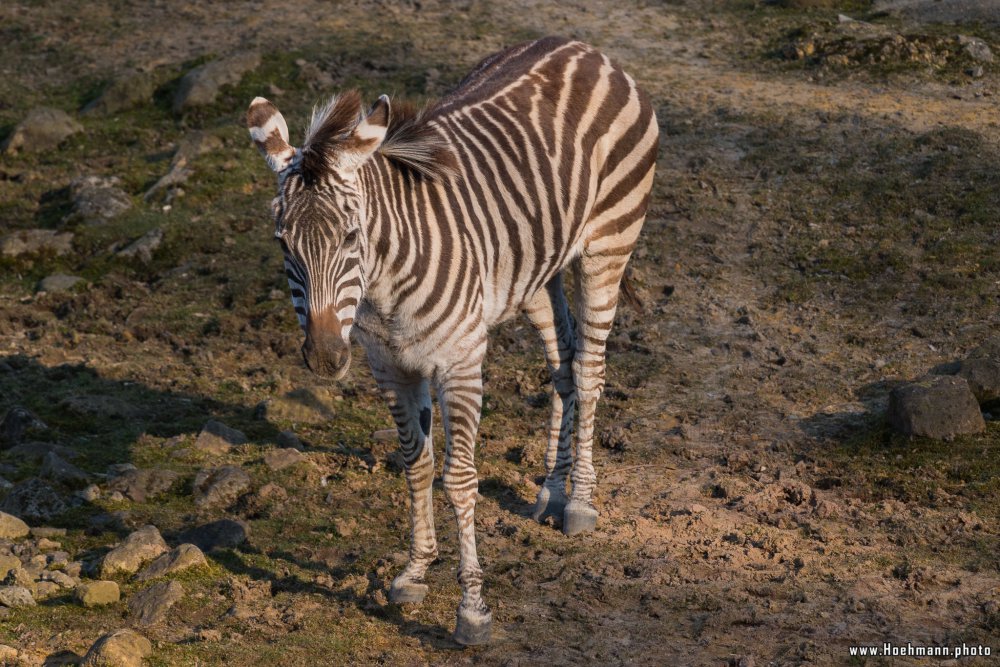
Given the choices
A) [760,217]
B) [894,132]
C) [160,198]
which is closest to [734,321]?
[760,217]

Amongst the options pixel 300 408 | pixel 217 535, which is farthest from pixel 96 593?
pixel 300 408

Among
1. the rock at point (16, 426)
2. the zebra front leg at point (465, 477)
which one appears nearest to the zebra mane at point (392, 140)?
the zebra front leg at point (465, 477)

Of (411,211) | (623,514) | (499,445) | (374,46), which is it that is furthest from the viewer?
(374,46)

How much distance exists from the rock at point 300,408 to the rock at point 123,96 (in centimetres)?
743

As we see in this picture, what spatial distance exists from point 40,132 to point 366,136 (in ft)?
31.9

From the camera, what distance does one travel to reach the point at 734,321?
938 cm

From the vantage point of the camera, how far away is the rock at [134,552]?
596 centimetres

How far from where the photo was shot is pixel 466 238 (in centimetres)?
576

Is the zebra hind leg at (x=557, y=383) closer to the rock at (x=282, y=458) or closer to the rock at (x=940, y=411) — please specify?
the rock at (x=282, y=458)

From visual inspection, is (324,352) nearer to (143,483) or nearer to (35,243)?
(143,483)

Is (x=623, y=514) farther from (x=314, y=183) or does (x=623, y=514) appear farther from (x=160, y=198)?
(x=160, y=198)

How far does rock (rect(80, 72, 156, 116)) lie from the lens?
1431 centimetres

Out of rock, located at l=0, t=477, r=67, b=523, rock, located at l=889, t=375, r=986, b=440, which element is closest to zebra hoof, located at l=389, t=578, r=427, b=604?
rock, located at l=0, t=477, r=67, b=523

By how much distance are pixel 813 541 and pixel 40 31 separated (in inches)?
587
